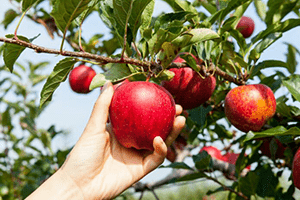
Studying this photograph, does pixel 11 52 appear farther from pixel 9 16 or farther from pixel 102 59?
pixel 9 16

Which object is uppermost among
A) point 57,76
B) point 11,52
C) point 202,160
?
point 11,52

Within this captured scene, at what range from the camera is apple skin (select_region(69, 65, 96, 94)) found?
244 cm

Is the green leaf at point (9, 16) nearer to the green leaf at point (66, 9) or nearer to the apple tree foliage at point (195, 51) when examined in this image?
the apple tree foliage at point (195, 51)

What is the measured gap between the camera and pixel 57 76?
1.17 m

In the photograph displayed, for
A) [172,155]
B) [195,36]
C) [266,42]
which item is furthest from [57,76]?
[172,155]

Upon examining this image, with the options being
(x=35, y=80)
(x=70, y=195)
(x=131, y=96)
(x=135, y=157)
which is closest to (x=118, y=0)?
(x=131, y=96)

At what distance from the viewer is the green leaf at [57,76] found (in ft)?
3.68

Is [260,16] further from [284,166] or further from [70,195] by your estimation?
[70,195]

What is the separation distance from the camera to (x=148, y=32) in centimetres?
115

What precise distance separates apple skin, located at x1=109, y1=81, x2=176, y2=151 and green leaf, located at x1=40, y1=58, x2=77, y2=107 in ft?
0.66

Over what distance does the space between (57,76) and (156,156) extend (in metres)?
0.48

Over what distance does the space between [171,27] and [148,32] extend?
96 millimetres

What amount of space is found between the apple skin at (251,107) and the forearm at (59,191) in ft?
2.39

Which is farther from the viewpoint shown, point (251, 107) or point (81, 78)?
point (81, 78)
